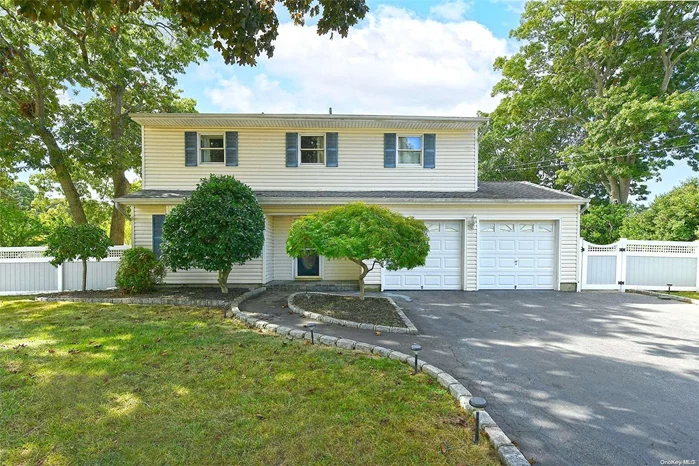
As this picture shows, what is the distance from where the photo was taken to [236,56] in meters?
4.34

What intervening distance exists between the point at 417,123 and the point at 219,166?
6836 millimetres

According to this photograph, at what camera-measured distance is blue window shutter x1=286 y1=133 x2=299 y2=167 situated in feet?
34.3

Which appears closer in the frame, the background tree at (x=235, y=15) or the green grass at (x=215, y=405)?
the green grass at (x=215, y=405)

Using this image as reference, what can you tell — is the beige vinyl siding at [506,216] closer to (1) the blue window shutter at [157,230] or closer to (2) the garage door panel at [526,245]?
(2) the garage door panel at [526,245]

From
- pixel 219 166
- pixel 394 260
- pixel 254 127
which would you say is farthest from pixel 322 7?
pixel 219 166

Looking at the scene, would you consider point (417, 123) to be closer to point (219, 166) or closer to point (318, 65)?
point (318, 65)

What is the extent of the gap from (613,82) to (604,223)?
8501 mm

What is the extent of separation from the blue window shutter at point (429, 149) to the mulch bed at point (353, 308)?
210 inches

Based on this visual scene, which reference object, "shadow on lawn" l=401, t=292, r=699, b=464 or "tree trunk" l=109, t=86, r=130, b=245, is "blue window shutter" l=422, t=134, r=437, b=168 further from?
"tree trunk" l=109, t=86, r=130, b=245

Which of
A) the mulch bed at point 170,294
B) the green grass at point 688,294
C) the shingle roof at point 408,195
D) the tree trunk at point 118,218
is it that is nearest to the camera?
the mulch bed at point 170,294

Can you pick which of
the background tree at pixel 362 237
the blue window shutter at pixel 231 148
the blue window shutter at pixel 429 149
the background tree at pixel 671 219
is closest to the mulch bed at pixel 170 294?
the background tree at pixel 362 237

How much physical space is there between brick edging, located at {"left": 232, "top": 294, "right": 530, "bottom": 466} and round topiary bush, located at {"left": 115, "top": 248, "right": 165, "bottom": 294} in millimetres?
2893

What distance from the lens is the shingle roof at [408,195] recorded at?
9289 millimetres

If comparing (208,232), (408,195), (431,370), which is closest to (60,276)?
(208,232)
